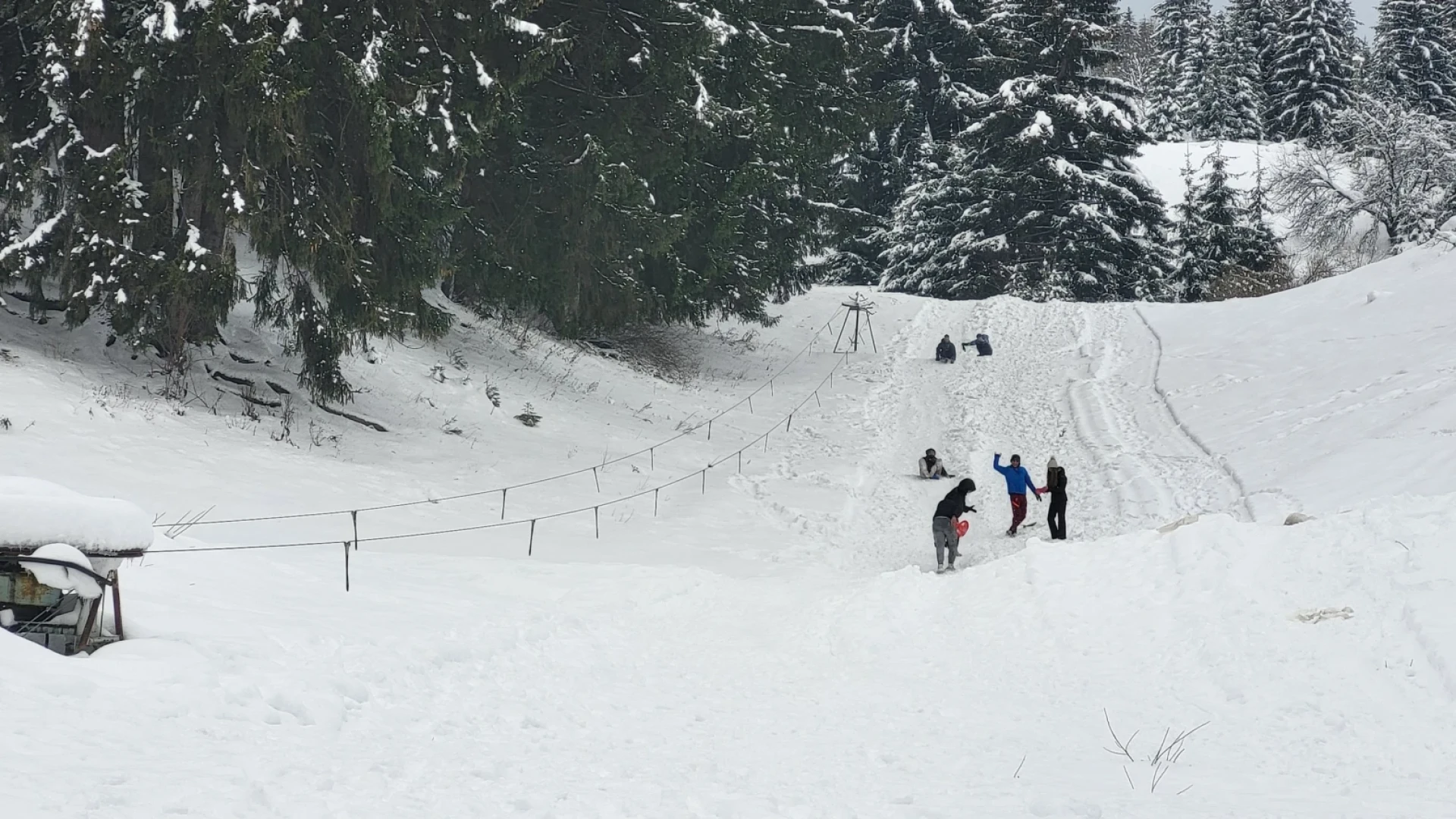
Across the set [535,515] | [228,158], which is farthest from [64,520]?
[228,158]

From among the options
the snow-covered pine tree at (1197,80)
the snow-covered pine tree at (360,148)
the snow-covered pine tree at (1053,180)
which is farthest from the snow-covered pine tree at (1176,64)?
the snow-covered pine tree at (360,148)

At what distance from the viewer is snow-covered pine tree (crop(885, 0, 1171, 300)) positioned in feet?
129

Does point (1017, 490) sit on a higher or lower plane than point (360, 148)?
lower

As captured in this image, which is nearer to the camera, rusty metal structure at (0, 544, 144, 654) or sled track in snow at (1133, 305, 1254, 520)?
rusty metal structure at (0, 544, 144, 654)

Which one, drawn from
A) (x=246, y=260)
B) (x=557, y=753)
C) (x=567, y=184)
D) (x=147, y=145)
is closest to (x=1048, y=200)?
(x=567, y=184)

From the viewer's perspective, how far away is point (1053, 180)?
39625 mm

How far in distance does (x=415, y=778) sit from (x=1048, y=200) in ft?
126

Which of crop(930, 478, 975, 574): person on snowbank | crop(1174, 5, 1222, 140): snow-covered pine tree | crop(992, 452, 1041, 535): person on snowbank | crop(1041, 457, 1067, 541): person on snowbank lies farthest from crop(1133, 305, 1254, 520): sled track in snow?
crop(1174, 5, 1222, 140): snow-covered pine tree

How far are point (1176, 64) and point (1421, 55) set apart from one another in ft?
75.6

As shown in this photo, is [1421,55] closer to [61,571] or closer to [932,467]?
[932,467]

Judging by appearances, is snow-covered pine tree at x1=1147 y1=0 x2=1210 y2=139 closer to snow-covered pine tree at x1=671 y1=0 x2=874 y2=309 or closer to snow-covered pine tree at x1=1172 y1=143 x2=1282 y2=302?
snow-covered pine tree at x1=1172 y1=143 x2=1282 y2=302

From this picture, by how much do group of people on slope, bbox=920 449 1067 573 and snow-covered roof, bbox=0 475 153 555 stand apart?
9.63 meters

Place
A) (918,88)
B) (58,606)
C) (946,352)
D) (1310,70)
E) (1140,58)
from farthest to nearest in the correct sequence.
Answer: (1140,58) → (1310,70) → (918,88) → (946,352) → (58,606)

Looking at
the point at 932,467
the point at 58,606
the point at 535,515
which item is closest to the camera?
the point at 58,606
